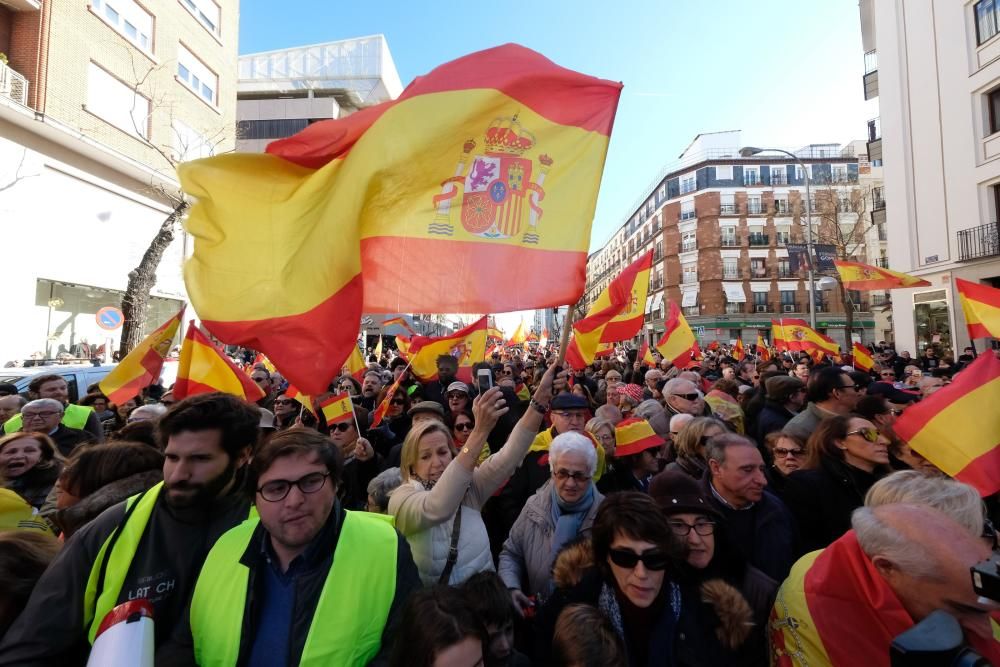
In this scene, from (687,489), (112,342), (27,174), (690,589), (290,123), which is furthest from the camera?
(290,123)

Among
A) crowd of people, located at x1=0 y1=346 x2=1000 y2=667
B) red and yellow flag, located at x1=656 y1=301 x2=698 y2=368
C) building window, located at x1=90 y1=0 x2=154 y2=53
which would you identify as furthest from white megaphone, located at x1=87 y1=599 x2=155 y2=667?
building window, located at x1=90 y1=0 x2=154 y2=53

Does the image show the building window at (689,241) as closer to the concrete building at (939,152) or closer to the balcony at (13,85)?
the concrete building at (939,152)

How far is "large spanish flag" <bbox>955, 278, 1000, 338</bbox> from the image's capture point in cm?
626

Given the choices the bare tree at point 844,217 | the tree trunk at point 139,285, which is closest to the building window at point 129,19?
the tree trunk at point 139,285

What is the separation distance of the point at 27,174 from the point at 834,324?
56.1m

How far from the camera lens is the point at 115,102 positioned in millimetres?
17250

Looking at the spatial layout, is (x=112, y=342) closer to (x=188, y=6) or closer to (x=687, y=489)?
(x=188, y=6)

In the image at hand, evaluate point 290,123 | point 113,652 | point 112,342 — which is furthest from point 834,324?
point 113,652

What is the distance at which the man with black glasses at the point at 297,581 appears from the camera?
1634 millimetres

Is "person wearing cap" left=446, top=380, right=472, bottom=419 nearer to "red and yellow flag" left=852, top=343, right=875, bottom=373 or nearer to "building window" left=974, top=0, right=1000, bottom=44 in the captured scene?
"red and yellow flag" left=852, top=343, right=875, bottom=373

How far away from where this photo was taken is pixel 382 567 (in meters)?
1.78

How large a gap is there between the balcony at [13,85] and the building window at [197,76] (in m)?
6.66

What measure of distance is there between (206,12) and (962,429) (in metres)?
27.7

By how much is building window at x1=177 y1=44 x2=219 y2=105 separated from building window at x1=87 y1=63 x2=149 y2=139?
8.29 feet
